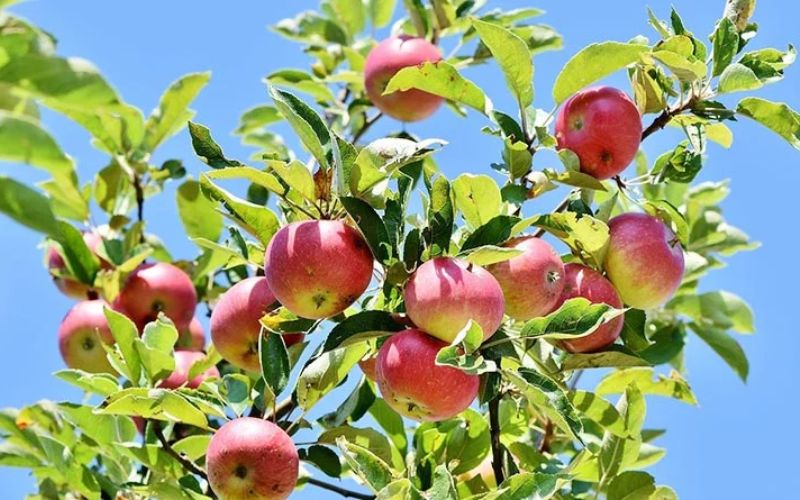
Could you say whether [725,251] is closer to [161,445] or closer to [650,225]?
[650,225]

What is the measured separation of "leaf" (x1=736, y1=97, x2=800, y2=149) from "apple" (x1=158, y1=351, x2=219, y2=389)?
5.00ft

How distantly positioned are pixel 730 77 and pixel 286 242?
1.08 m

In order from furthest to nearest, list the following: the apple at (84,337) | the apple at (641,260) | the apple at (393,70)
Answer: the apple at (393,70)
the apple at (84,337)
the apple at (641,260)

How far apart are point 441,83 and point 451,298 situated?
2.09ft

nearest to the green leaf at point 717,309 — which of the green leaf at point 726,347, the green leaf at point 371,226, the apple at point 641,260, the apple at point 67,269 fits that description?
the green leaf at point 726,347

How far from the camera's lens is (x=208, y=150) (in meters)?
2.30

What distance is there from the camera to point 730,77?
239cm

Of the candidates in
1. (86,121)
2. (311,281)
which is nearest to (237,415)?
(311,281)

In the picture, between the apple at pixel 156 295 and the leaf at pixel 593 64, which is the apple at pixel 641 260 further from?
the apple at pixel 156 295

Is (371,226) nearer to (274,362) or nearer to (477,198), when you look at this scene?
(477,198)

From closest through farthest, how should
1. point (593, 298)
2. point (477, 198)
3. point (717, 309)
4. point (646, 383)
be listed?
point (477, 198)
point (593, 298)
point (646, 383)
point (717, 309)

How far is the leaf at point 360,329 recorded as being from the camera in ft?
6.82

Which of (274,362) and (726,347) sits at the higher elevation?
(274,362)

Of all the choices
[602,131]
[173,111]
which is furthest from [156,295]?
[602,131]
